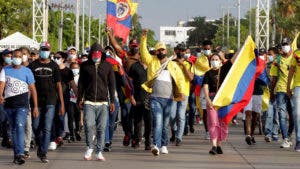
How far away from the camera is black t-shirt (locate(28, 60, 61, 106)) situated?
48.0 ft

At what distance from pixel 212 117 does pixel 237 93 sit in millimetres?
895

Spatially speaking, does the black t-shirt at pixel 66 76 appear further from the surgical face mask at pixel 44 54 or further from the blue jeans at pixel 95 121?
the blue jeans at pixel 95 121

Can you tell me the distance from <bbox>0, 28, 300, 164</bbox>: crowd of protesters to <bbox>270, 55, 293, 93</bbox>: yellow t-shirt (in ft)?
0.06

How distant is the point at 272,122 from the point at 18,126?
6.91m

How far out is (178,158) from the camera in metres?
15.1

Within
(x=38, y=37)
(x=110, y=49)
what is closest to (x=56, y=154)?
(x=110, y=49)

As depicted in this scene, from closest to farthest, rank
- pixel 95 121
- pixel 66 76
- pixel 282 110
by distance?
pixel 95 121, pixel 66 76, pixel 282 110

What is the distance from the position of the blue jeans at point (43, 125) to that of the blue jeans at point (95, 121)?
1.97ft

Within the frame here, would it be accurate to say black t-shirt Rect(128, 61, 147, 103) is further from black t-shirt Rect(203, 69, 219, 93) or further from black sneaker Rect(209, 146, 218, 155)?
black sneaker Rect(209, 146, 218, 155)

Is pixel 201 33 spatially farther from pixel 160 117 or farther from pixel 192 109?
pixel 160 117

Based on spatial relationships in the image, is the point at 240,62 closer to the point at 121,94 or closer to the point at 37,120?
the point at 121,94

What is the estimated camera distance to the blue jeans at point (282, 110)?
17203 millimetres

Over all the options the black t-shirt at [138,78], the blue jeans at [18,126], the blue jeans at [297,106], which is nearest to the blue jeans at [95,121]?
the blue jeans at [18,126]

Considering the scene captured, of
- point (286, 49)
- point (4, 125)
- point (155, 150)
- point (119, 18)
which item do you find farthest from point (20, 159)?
point (119, 18)
